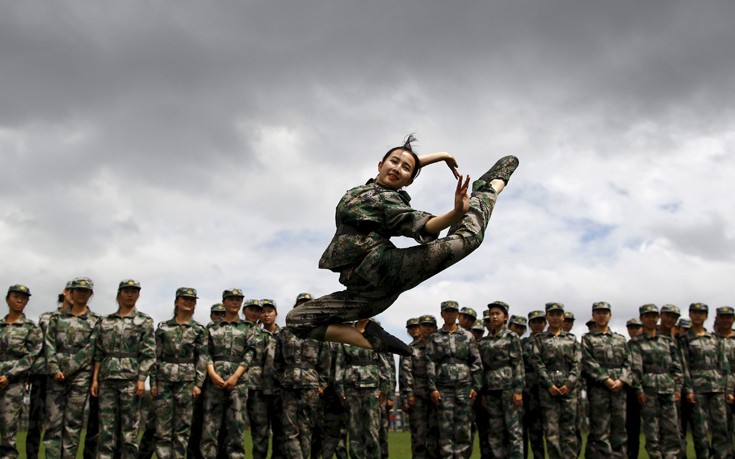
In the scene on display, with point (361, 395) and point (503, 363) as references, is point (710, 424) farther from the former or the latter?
point (361, 395)

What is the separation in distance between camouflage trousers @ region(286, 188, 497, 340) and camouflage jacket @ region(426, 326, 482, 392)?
244 inches

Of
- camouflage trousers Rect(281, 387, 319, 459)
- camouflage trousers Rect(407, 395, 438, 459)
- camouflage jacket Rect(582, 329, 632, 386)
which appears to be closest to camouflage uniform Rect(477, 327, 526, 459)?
camouflage trousers Rect(407, 395, 438, 459)

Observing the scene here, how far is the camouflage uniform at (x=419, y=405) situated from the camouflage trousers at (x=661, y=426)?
3579 mm

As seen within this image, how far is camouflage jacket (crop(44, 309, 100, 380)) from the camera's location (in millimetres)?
9375

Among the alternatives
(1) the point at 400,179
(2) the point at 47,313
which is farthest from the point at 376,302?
(2) the point at 47,313

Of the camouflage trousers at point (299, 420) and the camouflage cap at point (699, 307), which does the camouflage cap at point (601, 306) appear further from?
the camouflage trousers at point (299, 420)

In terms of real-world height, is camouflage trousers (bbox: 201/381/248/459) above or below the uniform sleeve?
below

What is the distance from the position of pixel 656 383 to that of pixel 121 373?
872cm

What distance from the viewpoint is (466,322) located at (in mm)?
12648

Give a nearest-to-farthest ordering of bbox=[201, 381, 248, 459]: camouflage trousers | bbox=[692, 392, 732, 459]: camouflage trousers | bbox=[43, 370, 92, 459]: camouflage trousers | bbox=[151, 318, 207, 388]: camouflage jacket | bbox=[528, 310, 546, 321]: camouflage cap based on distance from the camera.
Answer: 1. bbox=[43, 370, 92, 459]: camouflage trousers
2. bbox=[151, 318, 207, 388]: camouflage jacket
3. bbox=[201, 381, 248, 459]: camouflage trousers
4. bbox=[692, 392, 732, 459]: camouflage trousers
5. bbox=[528, 310, 546, 321]: camouflage cap

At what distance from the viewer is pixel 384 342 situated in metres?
5.43

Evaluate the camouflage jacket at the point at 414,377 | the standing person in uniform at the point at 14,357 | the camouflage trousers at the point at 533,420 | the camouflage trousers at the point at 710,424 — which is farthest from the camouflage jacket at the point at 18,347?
the camouflage trousers at the point at 710,424

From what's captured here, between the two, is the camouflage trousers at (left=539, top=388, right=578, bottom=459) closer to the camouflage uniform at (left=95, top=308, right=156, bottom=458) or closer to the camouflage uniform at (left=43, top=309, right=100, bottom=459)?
the camouflage uniform at (left=95, top=308, right=156, bottom=458)

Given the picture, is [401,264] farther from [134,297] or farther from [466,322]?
[466,322]
